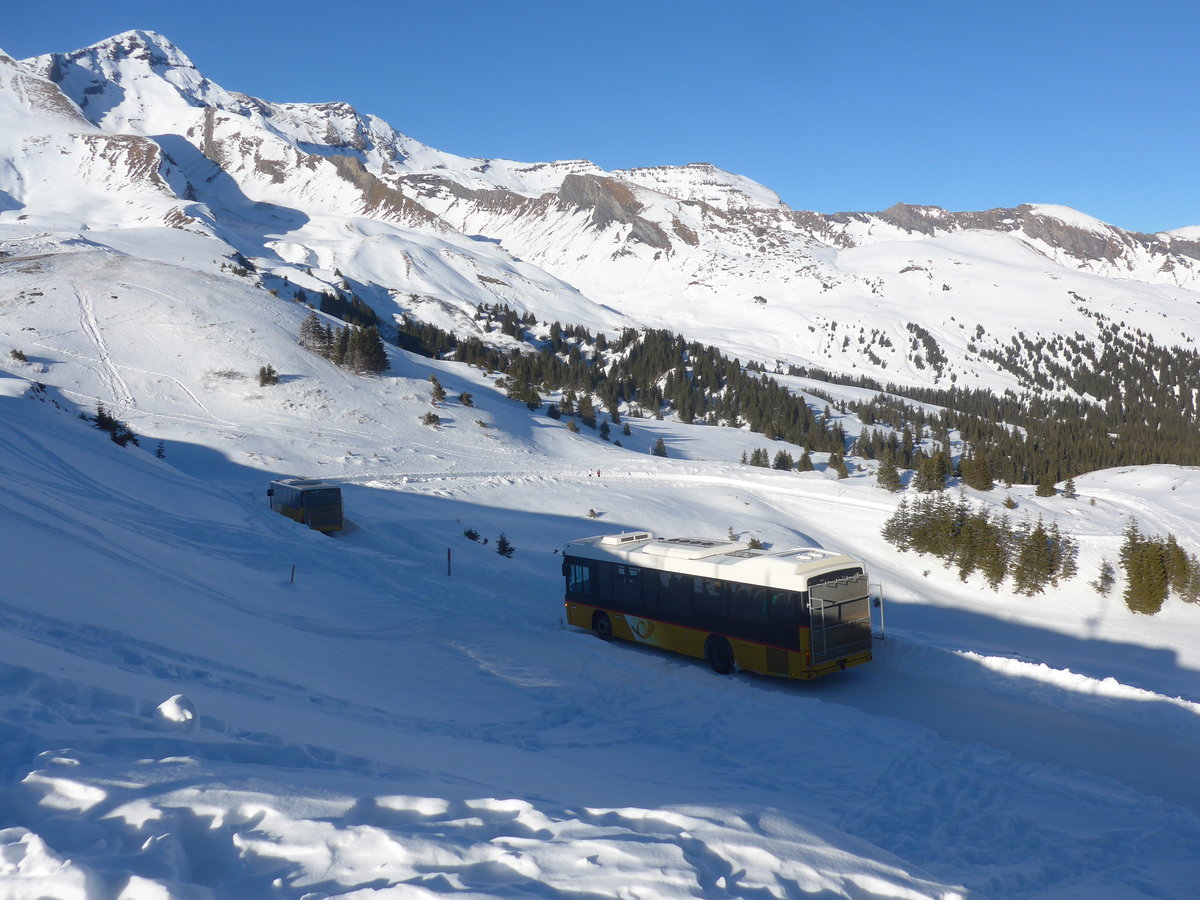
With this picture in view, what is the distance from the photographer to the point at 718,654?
15164mm

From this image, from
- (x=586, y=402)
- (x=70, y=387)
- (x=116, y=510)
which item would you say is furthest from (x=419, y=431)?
(x=116, y=510)

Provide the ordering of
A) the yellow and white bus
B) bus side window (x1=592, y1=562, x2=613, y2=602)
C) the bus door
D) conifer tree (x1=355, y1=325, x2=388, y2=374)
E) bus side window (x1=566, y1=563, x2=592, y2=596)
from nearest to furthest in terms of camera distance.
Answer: the bus door → the yellow and white bus → bus side window (x1=592, y1=562, x2=613, y2=602) → bus side window (x1=566, y1=563, x2=592, y2=596) → conifer tree (x1=355, y1=325, x2=388, y2=374)

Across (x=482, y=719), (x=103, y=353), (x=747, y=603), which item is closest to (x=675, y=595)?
(x=747, y=603)

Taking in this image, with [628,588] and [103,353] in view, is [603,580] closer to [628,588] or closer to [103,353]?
[628,588]

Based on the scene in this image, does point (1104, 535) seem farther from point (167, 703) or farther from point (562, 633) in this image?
point (167, 703)

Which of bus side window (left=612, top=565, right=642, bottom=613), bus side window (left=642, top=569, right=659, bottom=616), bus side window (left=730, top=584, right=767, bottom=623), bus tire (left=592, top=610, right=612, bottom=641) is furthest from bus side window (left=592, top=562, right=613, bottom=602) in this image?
bus side window (left=730, top=584, right=767, bottom=623)

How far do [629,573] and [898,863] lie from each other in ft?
36.1

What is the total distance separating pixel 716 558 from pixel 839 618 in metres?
2.78

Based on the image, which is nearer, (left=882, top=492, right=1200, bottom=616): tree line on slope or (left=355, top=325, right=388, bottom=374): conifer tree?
(left=882, top=492, right=1200, bottom=616): tree line on slope

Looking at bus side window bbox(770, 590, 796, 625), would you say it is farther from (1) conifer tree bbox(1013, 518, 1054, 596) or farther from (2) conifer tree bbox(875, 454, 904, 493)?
(2) conifer tree bbox(875, 454, 904, 493)

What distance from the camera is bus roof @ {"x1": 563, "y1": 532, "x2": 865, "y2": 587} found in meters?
14.2

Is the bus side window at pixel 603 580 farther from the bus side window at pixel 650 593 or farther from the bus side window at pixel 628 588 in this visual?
the bus side window at pixel 650 593

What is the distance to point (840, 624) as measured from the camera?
14188mm

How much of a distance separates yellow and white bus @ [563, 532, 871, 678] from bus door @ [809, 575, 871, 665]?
19 millimetres
